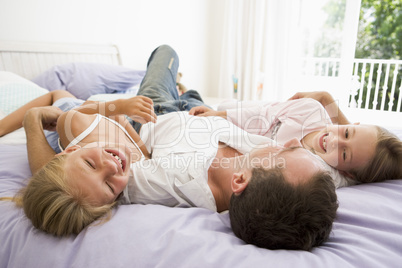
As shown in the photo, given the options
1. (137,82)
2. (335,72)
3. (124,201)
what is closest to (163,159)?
(124,201)

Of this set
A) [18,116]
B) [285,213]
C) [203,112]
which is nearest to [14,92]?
[18,116]

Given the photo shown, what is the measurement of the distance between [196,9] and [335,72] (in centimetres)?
253

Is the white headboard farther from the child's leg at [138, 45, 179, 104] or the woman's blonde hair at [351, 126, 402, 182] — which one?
the woman's blonde hair at [351, 126, 402, 182]

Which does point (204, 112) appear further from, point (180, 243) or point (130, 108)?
point (180, 243)

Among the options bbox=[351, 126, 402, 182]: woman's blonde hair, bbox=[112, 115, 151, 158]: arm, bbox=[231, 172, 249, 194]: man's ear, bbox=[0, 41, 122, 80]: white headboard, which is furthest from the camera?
bbox=[0, 41, 122, 80]: white headboard

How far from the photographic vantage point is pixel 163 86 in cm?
152

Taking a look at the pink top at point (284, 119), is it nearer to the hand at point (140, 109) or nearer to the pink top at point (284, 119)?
the pink top at point (284, 119)

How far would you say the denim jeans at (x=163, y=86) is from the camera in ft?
4.38

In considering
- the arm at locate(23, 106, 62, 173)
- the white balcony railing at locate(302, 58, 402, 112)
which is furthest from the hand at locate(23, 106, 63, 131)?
the white balcony railing at locate(302, 58, 402, 112)

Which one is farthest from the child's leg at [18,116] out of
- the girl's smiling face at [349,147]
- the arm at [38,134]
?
the girl's smiling face at [349,147]

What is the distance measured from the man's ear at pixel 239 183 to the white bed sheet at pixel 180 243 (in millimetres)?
85

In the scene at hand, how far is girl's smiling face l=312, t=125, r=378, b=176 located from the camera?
0.87 metres

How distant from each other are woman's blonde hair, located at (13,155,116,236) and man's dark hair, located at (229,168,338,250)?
0.33 metres

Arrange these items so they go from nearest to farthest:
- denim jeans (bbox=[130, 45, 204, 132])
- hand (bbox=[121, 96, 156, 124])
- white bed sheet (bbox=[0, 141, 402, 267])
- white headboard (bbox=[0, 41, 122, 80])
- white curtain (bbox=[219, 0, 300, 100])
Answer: white bed sheet (bbox=[0, 141, 402, 267]) → hand (bbox=[121, 96, 156, 124]) → denim jeans (bbox=[130, 45, 204, 132]) → white headboard (bbox=[0, 41, 122, 80]) → white curtain (bbox=[219, 0, 300, 100])
